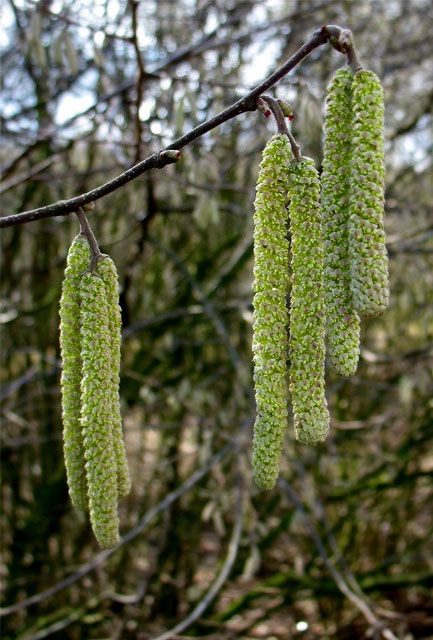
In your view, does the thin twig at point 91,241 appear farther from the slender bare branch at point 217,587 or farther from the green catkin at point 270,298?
the slender bare branch at point 217,587

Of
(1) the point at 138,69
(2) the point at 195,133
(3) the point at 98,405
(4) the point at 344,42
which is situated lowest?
(3) the point at 98,405

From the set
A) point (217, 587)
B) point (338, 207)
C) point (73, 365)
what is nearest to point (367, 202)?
point (338, 207)

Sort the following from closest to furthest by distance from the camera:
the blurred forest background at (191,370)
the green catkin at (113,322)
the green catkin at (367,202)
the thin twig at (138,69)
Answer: the green catkin at (367,202) → the green catkin at (113,322) → the thin twig at (138,69) → the blurred forest background at (191,370)

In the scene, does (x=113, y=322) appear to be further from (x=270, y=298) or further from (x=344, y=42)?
(x=344, y=42)

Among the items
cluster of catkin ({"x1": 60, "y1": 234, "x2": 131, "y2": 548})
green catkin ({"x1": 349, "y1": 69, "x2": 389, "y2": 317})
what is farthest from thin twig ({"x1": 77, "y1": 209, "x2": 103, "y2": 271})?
green catkin ({"x1": 349, "y1": 69, "x2": 389, "y2": 317})

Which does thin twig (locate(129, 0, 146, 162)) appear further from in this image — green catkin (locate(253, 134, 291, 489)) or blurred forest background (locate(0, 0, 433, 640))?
green catkin (locate(253, 134, 291, 489))

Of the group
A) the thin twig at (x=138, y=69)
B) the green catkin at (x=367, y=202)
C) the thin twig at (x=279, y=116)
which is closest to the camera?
the green catkin at (x=367, y=202)

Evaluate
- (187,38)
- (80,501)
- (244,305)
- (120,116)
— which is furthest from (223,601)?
(80,501)

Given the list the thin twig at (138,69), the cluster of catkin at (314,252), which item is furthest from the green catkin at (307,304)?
the thin twig at (138,69)
